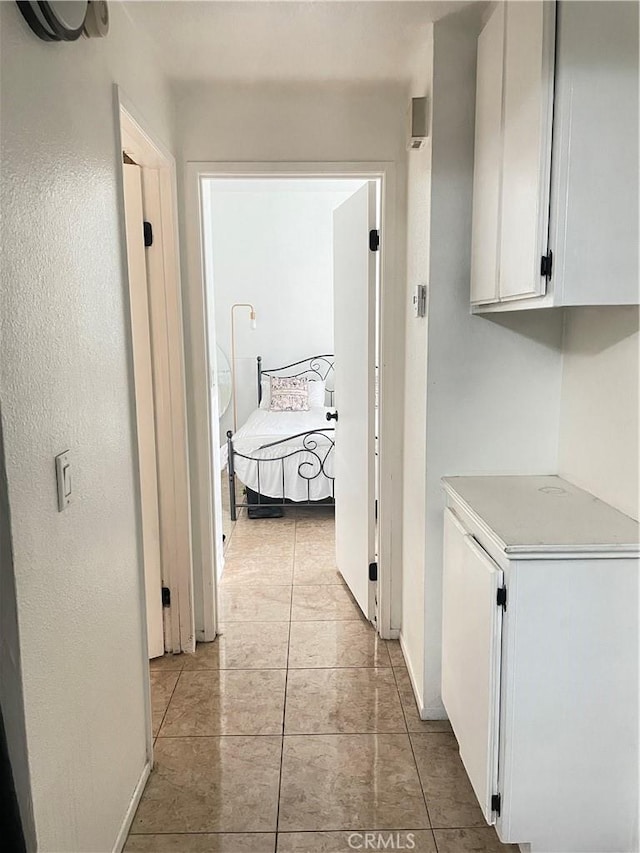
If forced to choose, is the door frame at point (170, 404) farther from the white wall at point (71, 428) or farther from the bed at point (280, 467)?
the bed at point (280, 467)

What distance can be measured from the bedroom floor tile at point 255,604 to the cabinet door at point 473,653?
1.21 meters

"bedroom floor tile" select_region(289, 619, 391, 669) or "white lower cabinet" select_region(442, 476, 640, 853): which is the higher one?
"white lower cabinet" select_region(442, 476, 640, 853)

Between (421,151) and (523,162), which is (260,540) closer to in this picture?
(421,151)

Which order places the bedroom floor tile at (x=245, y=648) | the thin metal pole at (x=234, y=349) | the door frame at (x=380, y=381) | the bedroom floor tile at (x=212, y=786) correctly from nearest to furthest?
the bedroom floor tile at (x=212, y=786)
the door frame at (x=380, y=381)
the bedroom floor tile at (x=245, y=648)
the thin metal pole at (x=234, y=349)

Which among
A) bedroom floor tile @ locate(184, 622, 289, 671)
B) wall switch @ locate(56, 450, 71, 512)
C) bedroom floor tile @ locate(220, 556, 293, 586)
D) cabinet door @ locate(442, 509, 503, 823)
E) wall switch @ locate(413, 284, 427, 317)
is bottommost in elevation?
bedroom floor tile @ locate(184, 622, 289, 671)

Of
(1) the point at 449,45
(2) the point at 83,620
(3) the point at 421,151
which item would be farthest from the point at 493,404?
(2) the point at 83,620

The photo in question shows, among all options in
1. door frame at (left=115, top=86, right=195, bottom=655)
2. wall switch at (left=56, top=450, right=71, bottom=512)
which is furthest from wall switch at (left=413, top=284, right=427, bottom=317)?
wall switch at (left=56, top=450, right=71, bottom=512)

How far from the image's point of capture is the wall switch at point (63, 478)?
4.34 ft

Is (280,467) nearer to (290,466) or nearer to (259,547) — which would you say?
(290,466)

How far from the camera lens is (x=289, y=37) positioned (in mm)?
2088

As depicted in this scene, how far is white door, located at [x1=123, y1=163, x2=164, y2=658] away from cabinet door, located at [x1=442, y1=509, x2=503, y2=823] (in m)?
1.15

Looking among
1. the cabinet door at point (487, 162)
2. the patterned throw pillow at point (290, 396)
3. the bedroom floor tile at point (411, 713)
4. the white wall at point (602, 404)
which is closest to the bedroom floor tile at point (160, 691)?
the bedroom floor tile at point (411, 713)

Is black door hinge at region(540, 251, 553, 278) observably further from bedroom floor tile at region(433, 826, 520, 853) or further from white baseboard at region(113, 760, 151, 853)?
white baseboard at region(113, 760, 151, 853)

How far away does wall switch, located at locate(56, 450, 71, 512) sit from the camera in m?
1.32
